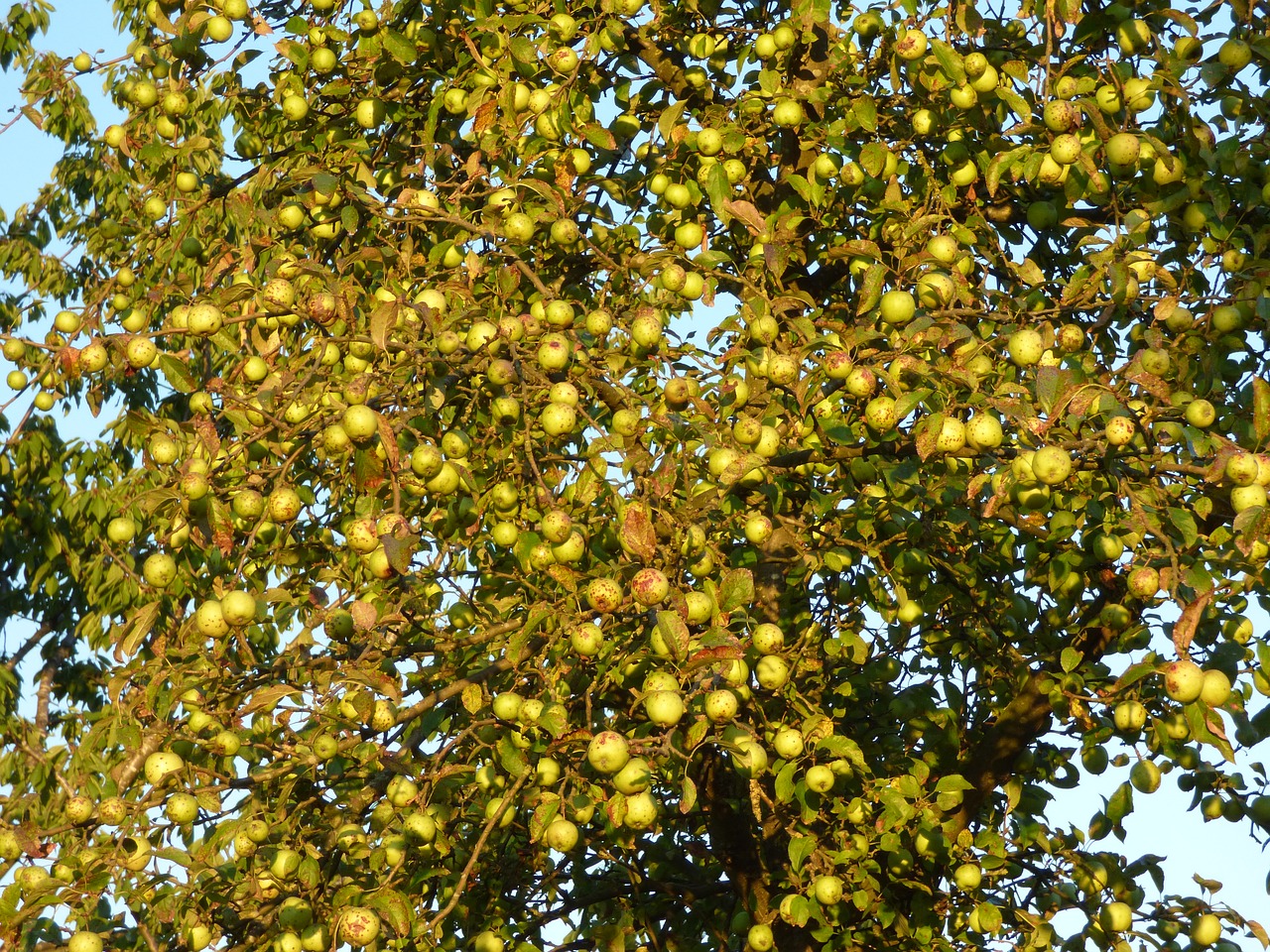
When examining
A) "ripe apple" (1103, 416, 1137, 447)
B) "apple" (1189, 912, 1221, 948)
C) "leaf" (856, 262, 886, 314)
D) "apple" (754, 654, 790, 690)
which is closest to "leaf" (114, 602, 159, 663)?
"apple" (754, 654, 790, 690)

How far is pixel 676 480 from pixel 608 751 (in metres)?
0.78

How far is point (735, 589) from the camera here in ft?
9.46

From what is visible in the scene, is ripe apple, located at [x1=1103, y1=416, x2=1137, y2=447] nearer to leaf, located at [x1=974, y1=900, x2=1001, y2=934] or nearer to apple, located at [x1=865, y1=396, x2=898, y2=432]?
apple, located at [x1=865, y1=396, x2=898, y2=432]

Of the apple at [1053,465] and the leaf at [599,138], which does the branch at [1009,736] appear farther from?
the leaf at [599,138]

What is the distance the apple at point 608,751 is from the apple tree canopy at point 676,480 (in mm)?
59

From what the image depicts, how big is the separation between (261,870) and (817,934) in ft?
5.31

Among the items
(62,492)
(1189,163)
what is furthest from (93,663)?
(1189,163)

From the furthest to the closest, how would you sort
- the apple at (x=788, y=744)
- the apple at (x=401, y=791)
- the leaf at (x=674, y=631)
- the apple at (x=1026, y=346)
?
the apple at (x=788, y=744) < the apple at (x=401, y=791) < the apple at (x=1026, y=346) < the leaf at (x=674, y=631)

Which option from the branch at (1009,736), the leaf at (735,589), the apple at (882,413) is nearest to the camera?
the leaf at (735,589)

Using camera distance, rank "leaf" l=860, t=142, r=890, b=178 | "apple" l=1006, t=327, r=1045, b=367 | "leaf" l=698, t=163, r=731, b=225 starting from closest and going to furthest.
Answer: "apple" l=1006, t=327, r=1045, b=367, "leaf" l=698, t=163, r=731, b=225, "leaf" l=860, t=142, r=890, b=178

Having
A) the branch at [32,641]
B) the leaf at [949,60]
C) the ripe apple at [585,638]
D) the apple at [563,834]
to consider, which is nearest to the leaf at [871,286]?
the leaf at [949,60]

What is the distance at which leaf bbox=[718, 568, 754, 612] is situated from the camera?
2879 millimetres

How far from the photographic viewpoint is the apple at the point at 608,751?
2756mm

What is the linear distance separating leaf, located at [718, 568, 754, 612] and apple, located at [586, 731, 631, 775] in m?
0.38
